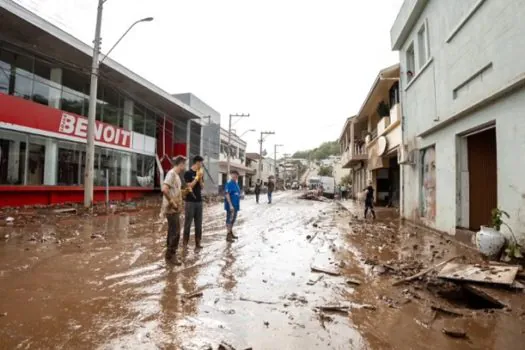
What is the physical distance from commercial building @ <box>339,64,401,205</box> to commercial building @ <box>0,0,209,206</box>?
45.4ft

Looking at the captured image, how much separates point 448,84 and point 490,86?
224 centimetres

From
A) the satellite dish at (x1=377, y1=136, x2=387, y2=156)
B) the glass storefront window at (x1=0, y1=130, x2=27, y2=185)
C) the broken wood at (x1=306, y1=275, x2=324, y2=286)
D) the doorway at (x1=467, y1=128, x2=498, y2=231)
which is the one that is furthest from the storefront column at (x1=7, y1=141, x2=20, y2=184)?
the satellite dish at (x1=377, y1=136, x2=387, y2=156)

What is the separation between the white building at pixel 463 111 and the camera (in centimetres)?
596

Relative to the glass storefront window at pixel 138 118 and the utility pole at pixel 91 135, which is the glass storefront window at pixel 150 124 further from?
the utility pole at pixel 91 135

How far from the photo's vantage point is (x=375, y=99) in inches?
829

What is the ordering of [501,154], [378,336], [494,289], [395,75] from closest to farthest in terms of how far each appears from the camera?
[378,336], [494,289], [501,154], [395,75]

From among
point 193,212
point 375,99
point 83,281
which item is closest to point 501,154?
point 193,212

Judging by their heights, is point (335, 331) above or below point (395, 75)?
below

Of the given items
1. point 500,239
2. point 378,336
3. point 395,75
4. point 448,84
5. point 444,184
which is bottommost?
point 378,336

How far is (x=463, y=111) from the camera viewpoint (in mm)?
7578

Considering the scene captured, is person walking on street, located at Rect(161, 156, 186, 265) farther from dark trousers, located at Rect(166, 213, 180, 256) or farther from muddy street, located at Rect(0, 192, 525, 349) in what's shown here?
muddy street, located at Rect(0, 192, 525, 349)

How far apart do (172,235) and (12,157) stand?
41.4 ft

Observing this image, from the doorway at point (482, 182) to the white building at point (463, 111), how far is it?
0.07ft

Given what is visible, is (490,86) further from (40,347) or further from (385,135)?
(385,135)
